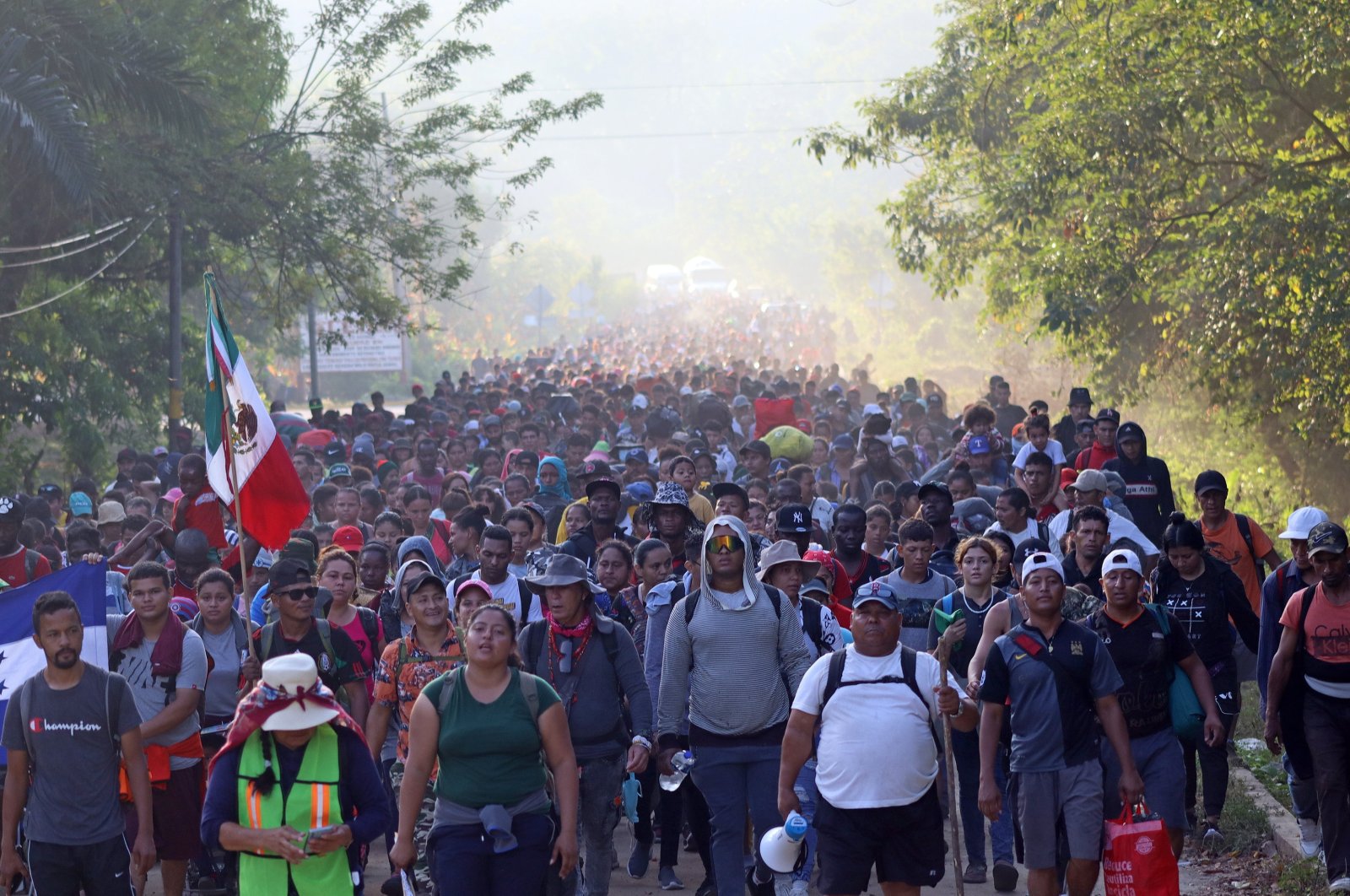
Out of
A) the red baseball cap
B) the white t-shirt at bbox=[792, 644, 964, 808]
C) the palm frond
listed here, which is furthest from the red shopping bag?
the palm frond

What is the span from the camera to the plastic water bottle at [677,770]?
7.08 metres

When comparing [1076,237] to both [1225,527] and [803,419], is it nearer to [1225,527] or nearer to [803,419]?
[803,419]

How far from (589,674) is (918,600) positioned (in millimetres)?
2448

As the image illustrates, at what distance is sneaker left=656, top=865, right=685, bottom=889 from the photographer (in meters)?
8.66

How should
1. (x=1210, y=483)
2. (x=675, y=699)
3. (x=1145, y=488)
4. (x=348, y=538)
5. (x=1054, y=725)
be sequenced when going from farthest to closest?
(x=1145, y=488)
(x=348, y=538)
(x=1210, y=483)
(x=675, y=699)
(x=1054, y=725)

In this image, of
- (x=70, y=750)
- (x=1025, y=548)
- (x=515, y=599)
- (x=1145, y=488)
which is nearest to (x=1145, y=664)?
(x=1025, y=548)

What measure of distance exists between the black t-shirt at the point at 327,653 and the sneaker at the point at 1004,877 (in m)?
3.14

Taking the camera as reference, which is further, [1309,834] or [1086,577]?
[1086,577]

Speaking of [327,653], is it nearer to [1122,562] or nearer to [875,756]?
[875,756]

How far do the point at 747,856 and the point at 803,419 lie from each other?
1353 centimetres

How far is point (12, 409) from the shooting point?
2089 cm

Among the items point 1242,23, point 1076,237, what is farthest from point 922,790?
point 1076,237

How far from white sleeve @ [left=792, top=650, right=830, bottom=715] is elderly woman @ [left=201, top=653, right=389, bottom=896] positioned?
1750 mm

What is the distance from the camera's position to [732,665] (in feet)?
23.6
